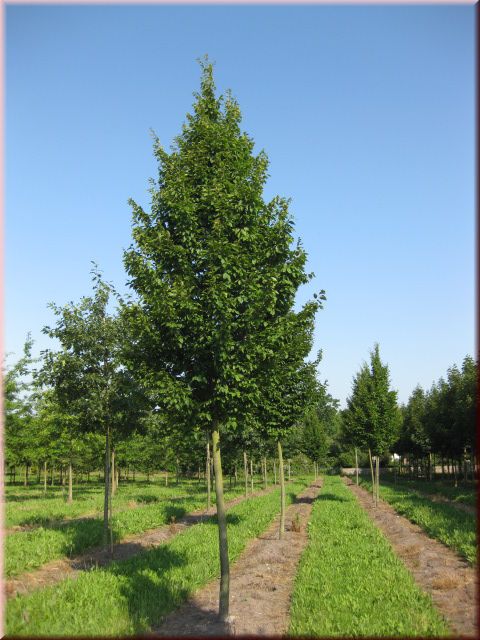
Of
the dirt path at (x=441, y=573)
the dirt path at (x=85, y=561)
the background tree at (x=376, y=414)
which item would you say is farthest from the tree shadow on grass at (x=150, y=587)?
the background tree at (x=376, y=414)

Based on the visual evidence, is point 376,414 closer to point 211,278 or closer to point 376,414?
point 376,414

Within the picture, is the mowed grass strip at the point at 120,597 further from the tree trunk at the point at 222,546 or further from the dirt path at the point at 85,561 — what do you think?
the tree trunk at the point at 222,546

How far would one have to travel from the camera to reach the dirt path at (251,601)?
7855 millimetres

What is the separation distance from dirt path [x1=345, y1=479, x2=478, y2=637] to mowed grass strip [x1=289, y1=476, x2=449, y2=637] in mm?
386

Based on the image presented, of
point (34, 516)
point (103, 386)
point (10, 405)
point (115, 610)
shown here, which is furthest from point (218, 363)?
point (10, 405)

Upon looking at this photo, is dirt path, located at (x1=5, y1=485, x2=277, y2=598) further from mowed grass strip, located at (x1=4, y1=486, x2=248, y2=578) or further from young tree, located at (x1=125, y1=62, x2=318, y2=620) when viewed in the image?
young tree, located at (x1=125, y1=62, x2=318, y2=620)

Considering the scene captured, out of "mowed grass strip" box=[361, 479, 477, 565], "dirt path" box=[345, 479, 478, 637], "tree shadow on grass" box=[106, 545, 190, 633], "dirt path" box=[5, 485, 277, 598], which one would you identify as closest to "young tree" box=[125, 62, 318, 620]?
"tree shadow on grass" box=[106, 545, 190, 633]

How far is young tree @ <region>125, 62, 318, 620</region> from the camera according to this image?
8109 mm

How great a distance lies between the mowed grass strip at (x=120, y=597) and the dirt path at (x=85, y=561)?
103 centimetres

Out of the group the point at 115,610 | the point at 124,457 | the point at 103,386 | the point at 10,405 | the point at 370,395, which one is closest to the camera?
the point at 115,610

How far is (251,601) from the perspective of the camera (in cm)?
945

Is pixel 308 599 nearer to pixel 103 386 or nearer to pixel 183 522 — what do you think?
pixel 103 386

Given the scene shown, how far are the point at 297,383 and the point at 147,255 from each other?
9.82 metres

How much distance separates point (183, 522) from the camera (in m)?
22.2
